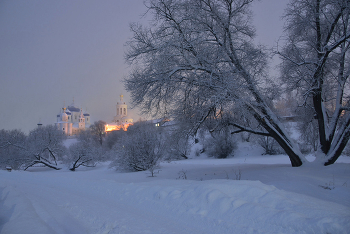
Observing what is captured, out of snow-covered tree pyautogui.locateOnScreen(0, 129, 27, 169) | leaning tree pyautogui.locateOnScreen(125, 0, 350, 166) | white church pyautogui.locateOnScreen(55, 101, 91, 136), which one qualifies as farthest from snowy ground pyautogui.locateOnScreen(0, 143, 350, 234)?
white church pyautogui.locateOnScreen(55, 101, 91, 136)

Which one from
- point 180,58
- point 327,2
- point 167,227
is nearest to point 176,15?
point 180,58

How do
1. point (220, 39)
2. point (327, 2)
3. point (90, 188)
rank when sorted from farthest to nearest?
point (220, 39)
point (327, 2)
point (90, 188)

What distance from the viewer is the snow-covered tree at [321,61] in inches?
339

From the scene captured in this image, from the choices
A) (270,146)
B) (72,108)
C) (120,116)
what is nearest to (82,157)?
(270,146)

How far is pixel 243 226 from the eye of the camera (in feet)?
11.9

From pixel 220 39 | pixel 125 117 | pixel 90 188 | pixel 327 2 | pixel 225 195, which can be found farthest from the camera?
pixel 125 117

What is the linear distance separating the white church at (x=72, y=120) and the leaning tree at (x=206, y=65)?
359 feet

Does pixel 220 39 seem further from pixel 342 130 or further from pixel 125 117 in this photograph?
pixel 125 117

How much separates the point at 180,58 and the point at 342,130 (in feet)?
22.4

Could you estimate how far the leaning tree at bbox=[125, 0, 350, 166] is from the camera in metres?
8.04

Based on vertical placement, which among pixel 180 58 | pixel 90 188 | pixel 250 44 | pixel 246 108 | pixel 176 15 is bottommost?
pixel 90 188

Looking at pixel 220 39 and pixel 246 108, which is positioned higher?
pixel 220 39

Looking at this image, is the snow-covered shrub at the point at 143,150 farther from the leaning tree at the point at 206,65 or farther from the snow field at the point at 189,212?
the snow field at the point at 189,212

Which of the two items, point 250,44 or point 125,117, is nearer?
point 250,44
